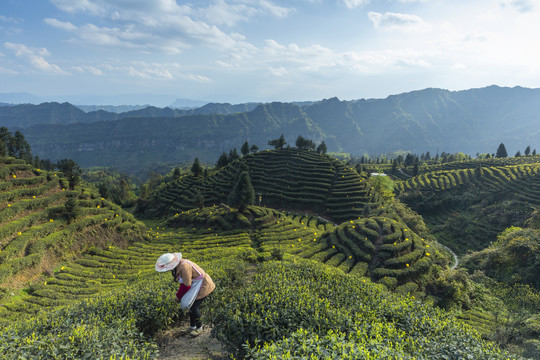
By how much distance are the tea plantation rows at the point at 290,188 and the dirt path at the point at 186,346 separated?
52.3m

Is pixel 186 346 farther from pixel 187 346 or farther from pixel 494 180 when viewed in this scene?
pixel 494 180

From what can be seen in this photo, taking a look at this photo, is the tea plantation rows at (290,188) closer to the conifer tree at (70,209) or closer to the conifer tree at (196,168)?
the conifer tree at (196,168)

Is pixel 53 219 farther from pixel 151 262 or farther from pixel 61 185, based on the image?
pixel 151 262

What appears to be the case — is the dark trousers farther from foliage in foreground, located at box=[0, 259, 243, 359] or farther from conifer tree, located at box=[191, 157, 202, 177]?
conifer tree, located at box=[191, 157, 202, 177]

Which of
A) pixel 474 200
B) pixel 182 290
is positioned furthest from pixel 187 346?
pixel 474 200

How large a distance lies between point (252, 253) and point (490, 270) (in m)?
39.8

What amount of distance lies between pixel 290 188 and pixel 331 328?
207ft

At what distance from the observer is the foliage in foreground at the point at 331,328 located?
250 inches

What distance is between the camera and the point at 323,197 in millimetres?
66938

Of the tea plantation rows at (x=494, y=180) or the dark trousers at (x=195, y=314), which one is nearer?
the dark trousers at (x=195, y=314)

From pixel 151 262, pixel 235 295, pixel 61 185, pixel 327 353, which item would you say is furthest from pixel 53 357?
pixel 61 185

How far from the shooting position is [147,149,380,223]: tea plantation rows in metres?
64.7

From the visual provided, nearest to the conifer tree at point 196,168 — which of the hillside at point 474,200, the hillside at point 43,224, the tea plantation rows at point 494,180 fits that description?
the hillside at point 43,224

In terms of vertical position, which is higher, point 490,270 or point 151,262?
point 151,262
